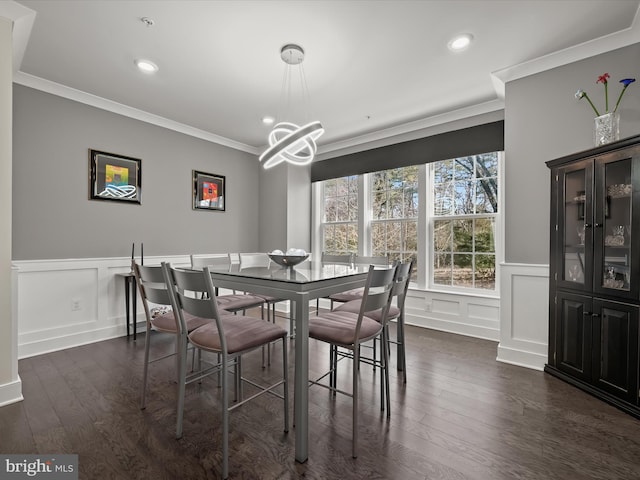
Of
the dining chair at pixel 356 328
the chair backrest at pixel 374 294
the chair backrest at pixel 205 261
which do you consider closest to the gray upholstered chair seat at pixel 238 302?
the chair backrest at pixel 205 261

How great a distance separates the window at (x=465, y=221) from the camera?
3.73 meters

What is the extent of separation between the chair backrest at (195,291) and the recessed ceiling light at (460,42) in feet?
8.49

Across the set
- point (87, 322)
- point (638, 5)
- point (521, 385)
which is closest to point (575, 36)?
point (638, 5)

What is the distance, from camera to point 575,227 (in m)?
2.52

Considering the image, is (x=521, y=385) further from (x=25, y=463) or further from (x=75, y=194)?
(x=75, y=194)

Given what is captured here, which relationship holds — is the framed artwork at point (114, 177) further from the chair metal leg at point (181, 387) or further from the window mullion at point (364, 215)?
the window mullion at point (364, 215)

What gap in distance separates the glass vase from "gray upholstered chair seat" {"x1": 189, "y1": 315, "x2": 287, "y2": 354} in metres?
2.78

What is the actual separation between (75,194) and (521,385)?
4.66 metres

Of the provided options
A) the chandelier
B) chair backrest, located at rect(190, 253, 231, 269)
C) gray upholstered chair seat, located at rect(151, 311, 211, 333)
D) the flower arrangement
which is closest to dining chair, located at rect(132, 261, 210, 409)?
gray upholstered chair seat, located at rect(151, 311, 211, 333)

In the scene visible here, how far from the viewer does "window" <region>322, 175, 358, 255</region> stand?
16.5 ft

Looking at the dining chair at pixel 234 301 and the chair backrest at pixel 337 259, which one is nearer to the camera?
the dining chair at pixel 234 301

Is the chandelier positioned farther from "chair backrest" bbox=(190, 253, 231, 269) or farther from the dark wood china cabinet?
the dark wood china cabinet

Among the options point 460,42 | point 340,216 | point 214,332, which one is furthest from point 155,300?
point 340,216

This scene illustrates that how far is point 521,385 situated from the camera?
2443 millimetres
